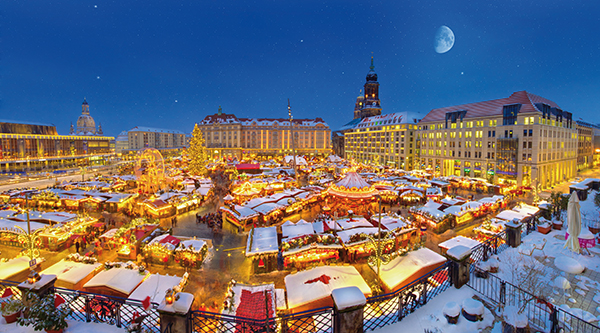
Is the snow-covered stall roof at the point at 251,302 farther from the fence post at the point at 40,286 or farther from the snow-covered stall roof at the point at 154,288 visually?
the fence post at the point at 40,286

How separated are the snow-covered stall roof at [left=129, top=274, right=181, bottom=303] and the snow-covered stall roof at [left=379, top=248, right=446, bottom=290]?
29.1 feet

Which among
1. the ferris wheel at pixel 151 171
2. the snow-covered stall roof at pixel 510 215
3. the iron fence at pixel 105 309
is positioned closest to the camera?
the iron fence at pixel 105 309

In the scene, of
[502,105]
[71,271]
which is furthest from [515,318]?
[502,105]

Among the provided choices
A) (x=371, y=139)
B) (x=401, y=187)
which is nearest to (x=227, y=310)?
(x=401, y=187)

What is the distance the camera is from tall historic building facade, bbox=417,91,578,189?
39.7m

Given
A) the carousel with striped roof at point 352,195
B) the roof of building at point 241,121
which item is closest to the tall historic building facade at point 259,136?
the roof of building at point 241,121

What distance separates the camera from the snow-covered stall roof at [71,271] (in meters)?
11.2

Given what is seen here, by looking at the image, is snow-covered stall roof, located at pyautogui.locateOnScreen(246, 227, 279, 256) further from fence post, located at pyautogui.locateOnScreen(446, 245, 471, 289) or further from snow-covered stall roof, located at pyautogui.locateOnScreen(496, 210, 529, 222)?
snow-covered stall roof, located at pyautogui.locateOnScreen(496, 210, 529, 222)

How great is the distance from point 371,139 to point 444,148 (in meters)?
28.0

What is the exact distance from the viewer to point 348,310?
5125mm

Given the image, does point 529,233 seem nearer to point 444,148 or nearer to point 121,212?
point 121,212

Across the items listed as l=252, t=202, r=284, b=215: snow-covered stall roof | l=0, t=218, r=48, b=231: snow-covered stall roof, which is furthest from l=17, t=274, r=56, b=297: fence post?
l=252, t=202, r=284, b=215: snow-covered stall roof

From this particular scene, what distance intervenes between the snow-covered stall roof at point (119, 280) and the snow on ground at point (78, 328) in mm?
4259

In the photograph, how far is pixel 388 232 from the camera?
1596 cm
